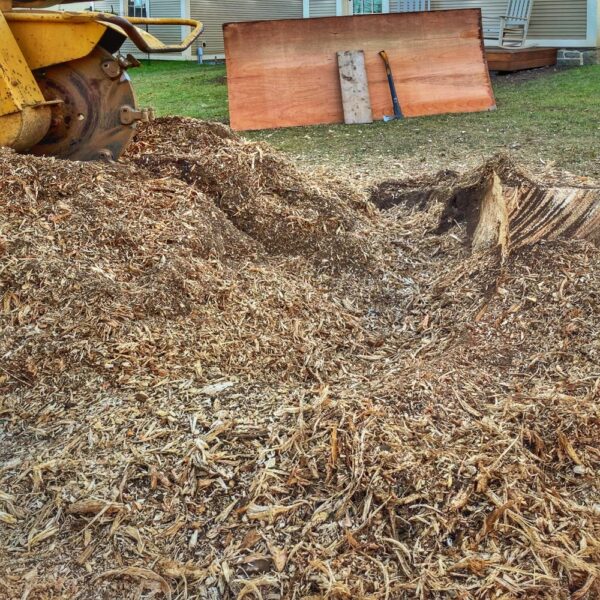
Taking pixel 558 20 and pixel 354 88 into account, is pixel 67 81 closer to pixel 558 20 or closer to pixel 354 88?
pixel 354 88

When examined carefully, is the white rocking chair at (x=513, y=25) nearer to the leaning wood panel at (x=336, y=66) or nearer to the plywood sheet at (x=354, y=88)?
the leaning wood panel at (x=336, y=66)

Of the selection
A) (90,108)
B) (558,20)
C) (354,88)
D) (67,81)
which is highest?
(67,81)

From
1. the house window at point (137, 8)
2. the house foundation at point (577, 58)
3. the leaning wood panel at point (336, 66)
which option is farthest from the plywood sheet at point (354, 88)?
the house window at point (137, 8)

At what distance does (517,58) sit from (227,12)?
9.76 m

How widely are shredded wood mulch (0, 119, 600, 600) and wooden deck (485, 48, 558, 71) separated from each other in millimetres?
8431

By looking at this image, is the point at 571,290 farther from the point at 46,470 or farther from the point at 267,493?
the point at 46,470

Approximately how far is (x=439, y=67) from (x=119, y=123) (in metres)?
5.68

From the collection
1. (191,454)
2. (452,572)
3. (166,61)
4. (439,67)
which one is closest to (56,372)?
(191,454)

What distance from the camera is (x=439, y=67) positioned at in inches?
352

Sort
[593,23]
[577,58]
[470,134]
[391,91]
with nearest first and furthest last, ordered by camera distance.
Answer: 1. [470,134]
2. [391,91]
3. [577,58]
4. [593,23]

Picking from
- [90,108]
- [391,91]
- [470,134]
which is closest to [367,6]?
[391,91]

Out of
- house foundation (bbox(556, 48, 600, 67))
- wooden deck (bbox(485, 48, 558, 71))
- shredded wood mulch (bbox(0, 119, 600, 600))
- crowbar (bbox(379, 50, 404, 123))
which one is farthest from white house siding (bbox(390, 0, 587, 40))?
shredded wood mulch (bbox(0, 119, 600, 600))

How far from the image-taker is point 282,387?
9.55 feet

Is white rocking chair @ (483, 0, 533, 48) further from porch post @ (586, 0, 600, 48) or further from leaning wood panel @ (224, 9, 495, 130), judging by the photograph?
leaning wood panel @ (224, 9, 495, 130)
